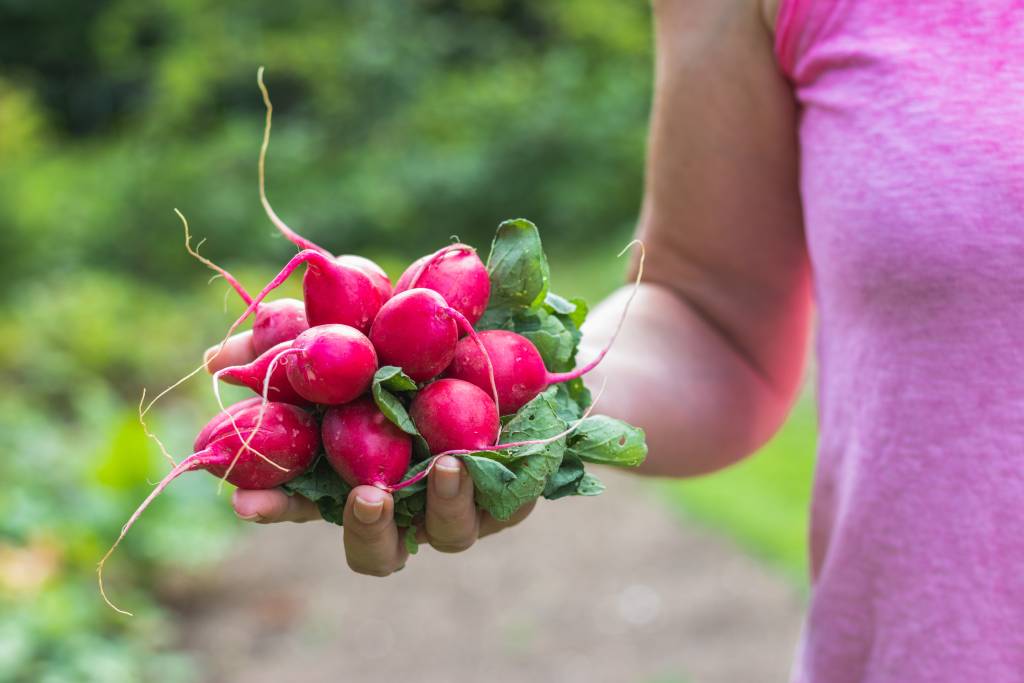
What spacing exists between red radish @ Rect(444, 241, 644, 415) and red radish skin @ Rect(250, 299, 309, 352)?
0.17 metres

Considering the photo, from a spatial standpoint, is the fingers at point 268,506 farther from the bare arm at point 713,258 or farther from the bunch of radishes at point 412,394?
the bare arm at point 713,258

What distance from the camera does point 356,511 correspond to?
0.88 meters

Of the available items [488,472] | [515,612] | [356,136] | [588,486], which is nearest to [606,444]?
[588,486]

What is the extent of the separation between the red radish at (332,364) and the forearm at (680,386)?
289mm

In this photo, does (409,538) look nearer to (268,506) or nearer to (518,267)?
(268,506)

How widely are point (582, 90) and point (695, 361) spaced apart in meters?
8.33

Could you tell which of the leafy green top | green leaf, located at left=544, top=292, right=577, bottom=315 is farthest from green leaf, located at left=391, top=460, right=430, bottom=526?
green leaf, located at left=544, top=292, right=577, bottom=315

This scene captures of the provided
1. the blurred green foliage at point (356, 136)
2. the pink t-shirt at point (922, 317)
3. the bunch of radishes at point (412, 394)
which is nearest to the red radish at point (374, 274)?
the bunch of radishes at point (412, 394)

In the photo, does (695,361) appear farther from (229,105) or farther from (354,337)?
(229,105)

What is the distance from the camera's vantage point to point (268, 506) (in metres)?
0.92

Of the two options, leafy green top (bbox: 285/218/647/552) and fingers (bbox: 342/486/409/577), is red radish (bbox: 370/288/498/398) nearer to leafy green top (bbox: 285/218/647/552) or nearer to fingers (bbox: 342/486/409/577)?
leafy green top (bbox: 285/218/647/552)

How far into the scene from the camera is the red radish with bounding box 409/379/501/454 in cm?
91

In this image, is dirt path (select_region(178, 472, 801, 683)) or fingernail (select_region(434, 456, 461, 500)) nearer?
fingernail (select_region(434, 456, 461, 500))

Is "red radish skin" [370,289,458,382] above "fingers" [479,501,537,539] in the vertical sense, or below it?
above
